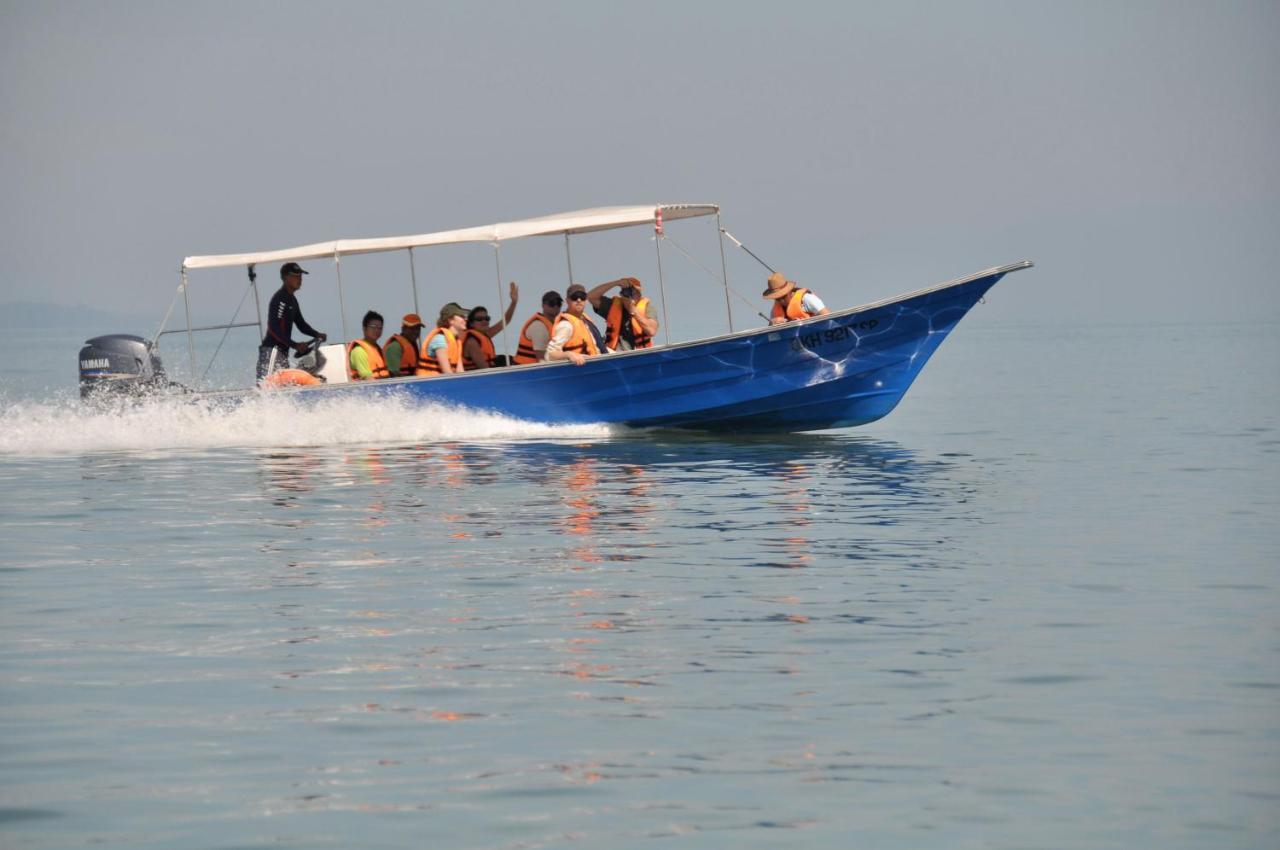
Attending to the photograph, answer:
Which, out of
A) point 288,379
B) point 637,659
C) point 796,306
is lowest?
point 637,659

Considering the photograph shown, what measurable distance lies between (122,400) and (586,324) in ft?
18.3

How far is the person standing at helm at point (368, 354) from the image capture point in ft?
64.1

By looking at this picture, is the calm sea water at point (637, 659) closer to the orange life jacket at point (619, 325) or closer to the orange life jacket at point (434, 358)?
the orange life jacket at point (434, 358)

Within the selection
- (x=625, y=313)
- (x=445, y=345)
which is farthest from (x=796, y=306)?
(x=445, y=345)

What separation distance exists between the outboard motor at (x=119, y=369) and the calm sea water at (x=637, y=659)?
10.0ft

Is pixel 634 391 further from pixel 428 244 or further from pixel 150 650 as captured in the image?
pixel 150 650

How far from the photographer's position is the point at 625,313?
19.8 metres

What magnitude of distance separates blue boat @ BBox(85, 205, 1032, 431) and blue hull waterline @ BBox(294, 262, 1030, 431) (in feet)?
0.04

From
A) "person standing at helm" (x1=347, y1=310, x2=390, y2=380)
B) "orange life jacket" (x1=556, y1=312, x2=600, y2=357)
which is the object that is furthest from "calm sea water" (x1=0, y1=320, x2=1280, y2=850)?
"person standing at helm" (x1=347, y1=310, x2=390, y2=380)

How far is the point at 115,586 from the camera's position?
10398 mm

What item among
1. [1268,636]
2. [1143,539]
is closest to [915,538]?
[1143,539]

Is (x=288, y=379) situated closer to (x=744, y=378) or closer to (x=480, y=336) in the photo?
(x=480, y=336)

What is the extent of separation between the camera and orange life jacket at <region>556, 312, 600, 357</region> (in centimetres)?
1931

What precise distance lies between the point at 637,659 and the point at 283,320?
482 inches
